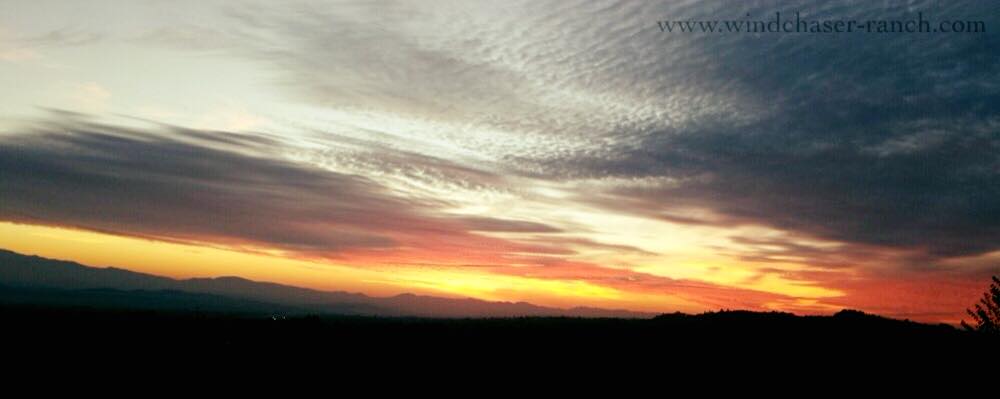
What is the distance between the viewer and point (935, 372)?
34000 mm

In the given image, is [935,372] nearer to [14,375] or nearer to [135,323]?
[14,375]

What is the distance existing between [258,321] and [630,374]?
24.9m

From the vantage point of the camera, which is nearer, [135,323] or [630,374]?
[630,374]

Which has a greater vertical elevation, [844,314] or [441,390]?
[844,314]

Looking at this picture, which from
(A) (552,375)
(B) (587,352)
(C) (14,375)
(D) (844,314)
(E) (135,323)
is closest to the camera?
(C) (14,375)

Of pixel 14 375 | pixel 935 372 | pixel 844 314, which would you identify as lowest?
pixel 14 375

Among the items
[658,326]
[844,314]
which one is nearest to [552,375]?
[658,326]

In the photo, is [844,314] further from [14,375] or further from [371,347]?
[14,375]

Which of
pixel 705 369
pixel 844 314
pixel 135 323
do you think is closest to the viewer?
pixel 705 369

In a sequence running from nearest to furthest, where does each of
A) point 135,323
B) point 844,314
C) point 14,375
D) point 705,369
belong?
point 14,375 → point 705,369 → point 135,323 → point 844,314

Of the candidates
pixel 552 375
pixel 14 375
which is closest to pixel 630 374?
pixel 552 375

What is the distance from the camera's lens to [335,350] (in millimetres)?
33188

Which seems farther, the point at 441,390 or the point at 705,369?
the point at 705,369

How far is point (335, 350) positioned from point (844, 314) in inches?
1397
